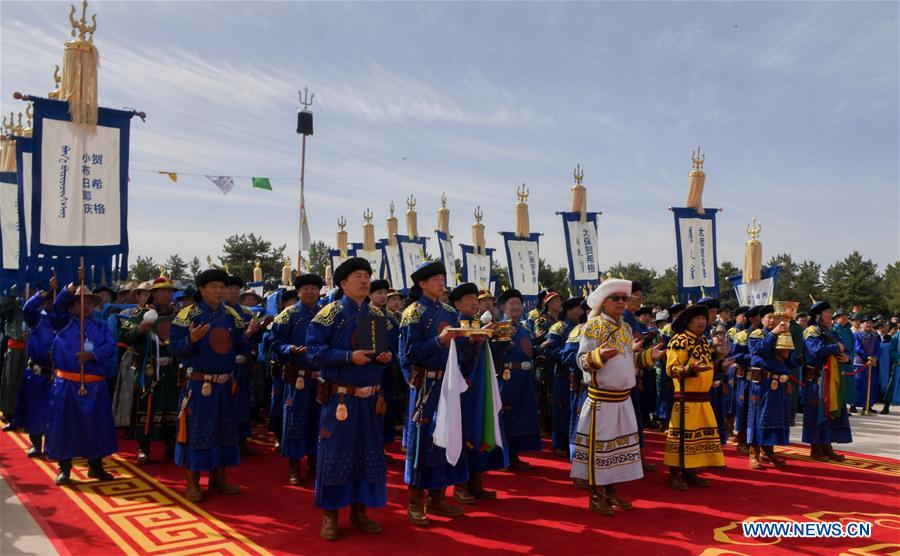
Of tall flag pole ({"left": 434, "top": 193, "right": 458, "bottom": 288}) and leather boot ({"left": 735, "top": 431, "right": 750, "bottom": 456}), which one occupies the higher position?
tall flag pole ({"left": 434, "top": 193, "right": 458, "bottom": 288})

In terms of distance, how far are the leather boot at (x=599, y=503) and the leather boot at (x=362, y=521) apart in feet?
5.73

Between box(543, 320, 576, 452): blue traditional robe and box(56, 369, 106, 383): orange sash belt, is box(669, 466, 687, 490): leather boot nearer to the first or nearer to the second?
box(543, 320, 576, 452): blue traditional robe

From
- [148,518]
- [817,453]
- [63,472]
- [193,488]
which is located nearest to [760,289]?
[817,453]

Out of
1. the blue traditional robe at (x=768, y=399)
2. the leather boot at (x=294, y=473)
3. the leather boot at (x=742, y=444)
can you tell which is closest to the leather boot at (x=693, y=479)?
the blue traditional robe at (x=768, y=399)

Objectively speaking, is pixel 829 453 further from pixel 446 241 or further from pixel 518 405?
pixel 446 241

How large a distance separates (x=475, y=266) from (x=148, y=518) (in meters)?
13.6

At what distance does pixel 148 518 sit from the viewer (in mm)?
4469

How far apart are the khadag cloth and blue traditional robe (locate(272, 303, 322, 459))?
1596 mm

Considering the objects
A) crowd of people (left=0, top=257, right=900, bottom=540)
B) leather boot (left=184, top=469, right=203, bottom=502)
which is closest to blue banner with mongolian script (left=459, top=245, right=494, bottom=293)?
Result: crowd of people (left=0, top=257, right=900, bottom=540)

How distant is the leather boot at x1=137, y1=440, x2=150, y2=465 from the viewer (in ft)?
20.1

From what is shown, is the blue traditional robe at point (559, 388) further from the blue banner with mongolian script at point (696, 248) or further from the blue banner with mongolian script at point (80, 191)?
the blue banner with mongolian script at point (696, 248)

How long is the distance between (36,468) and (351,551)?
12.4 ft

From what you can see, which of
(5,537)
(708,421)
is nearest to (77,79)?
(5,537)

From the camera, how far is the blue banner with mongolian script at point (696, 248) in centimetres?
1181
